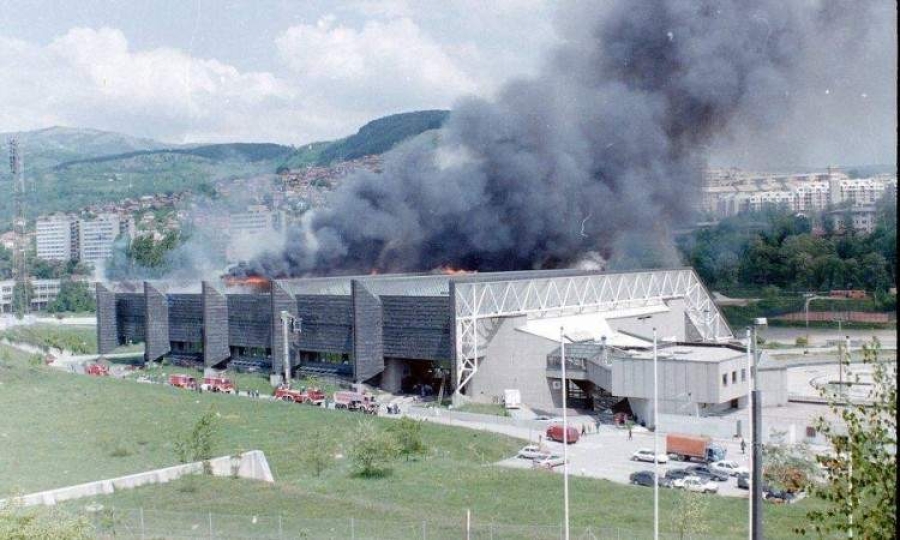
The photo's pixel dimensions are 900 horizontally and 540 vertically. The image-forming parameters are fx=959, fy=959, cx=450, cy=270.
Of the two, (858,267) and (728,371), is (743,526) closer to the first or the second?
(728,371)

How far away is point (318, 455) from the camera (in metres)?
19.6

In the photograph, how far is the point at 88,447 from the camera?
21.2 meters

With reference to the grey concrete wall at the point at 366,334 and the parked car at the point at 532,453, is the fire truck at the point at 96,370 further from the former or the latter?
the parked car at the point at 532,453

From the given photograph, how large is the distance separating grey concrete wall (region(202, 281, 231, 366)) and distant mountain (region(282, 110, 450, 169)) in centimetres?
5524

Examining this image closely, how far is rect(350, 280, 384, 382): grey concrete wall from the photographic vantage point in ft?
102

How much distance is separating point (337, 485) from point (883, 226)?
34584 millimetres

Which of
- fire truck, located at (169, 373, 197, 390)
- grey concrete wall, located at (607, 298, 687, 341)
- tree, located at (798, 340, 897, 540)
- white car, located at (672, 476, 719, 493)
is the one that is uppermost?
tree, located at (798, 340, 897, 540)

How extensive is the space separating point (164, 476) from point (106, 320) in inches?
1036

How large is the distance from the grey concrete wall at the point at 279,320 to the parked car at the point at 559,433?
43.0ft

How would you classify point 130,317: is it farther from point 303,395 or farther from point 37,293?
point 37,293

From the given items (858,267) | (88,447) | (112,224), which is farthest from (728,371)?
(112,224)

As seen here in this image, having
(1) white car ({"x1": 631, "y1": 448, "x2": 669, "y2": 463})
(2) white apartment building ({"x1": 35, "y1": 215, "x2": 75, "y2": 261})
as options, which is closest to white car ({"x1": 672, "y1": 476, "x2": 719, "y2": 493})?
(1) white car ({"x1": 631, "y1": 448, "x2": 669, "y2": 463})

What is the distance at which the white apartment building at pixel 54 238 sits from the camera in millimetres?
81875

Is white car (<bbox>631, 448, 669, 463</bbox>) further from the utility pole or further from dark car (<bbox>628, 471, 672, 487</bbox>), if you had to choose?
the utility pole
